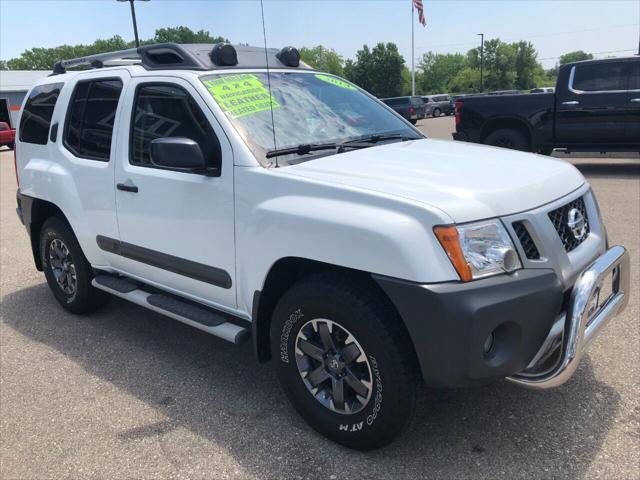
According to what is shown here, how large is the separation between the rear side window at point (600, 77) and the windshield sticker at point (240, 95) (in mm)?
8564

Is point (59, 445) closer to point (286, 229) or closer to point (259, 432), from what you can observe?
point (259, 432)

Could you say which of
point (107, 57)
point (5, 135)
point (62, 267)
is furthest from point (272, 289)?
point (5, 135)

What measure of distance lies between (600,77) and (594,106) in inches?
21.5

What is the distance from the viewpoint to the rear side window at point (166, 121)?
3.28 metres

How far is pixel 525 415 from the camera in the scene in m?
3.07

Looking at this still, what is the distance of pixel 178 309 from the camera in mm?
3590

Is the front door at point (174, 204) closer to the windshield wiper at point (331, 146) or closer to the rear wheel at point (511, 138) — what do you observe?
the windshield wiper at point (331, 146)

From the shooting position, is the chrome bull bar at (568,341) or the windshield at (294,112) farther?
the windshield at (294,112)

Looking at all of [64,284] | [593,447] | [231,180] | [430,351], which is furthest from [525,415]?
[64,284]

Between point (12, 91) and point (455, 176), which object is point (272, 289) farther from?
point (12, 91)

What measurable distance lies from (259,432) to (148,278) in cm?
141

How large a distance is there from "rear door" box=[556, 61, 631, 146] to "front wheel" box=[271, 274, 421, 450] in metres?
9.01

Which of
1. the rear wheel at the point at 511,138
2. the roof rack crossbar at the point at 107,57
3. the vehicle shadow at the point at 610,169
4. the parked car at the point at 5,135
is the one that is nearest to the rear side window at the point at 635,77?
the vehicle shadow at the point at 610,169

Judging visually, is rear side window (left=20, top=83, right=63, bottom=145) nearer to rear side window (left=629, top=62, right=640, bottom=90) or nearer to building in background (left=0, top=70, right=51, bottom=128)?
rear side window (left=629, top=62, right=640, bottom=90)
